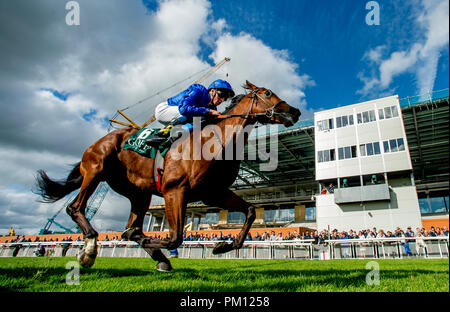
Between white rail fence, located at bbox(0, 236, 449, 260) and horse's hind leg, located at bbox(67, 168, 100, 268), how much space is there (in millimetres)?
12543

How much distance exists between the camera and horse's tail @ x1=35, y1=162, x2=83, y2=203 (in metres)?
5.96

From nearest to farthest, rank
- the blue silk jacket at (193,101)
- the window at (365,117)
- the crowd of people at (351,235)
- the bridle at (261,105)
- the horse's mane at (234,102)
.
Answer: the blue silk jacket at (193,101)
the bridle at (261,105)
the horse's mane at (234,102)
the crowd of people at (351,235)
the window at (365,117)

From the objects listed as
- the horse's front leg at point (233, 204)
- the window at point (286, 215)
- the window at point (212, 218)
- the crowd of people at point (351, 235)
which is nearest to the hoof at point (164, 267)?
the horse's front leg at point (233, 204)

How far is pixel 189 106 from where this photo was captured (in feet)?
14.1

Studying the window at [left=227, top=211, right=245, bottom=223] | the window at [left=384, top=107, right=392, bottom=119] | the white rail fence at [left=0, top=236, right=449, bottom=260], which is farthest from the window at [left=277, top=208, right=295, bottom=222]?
the white rail fence at [left=0, top=236, right=449, bottom=260]

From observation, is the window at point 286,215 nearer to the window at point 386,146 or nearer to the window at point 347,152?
the window at point 347,152

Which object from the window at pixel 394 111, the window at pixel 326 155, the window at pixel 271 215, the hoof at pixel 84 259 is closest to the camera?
the hoof at pixel 84 259

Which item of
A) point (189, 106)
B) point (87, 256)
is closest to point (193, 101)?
point (189, 106)

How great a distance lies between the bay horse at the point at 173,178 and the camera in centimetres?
392

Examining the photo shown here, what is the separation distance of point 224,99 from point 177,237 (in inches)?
100

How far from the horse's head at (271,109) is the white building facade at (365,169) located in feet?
99.9

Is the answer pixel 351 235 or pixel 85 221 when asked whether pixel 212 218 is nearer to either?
pixel 351 235

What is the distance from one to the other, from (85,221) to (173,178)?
1981 mm
